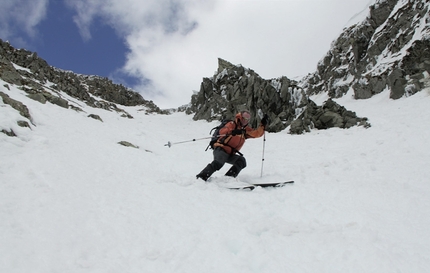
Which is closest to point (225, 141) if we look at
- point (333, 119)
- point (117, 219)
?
point (117, 219)

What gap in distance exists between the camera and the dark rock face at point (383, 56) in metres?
30.3

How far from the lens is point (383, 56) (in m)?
43.7

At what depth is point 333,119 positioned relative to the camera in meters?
20.9

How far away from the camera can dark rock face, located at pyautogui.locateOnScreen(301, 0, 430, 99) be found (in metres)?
30.3

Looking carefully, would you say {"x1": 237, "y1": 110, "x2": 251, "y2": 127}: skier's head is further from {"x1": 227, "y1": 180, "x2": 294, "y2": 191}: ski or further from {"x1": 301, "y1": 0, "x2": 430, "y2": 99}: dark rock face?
{"x1": 301, "y1": 0, "x2": 430, "y2": 99}: dark rock face

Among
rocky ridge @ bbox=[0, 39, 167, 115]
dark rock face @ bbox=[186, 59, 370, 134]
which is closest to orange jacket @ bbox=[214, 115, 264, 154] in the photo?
dark rock face @ bbox=[186, 59, 370, 134]

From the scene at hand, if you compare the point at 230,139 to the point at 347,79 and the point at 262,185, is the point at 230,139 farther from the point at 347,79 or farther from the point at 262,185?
the point at 347,79

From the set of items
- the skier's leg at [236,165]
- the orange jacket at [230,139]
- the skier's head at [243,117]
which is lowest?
the skier's leg at [236,165]

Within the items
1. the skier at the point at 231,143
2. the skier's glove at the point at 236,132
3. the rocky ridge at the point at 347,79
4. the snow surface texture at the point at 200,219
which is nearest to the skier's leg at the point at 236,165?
the skier at the point at 231,143

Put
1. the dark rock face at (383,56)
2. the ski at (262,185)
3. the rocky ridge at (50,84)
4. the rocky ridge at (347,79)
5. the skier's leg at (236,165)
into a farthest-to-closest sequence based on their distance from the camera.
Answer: the dark rock face at (383,56) < the rocky ridge at (347,79) < the rocky ridge at (50,84) < the skier's leg at (236,165) < the ski at (262,185)

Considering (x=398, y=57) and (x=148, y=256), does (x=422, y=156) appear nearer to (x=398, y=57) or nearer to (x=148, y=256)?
(x=148, y=256)

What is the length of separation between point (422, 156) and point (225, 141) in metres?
6.46

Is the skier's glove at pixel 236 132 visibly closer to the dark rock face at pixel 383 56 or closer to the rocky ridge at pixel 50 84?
the rocky ridge at pixel 50 84

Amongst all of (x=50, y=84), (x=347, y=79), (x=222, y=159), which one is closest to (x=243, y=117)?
(x=222, y=159)
